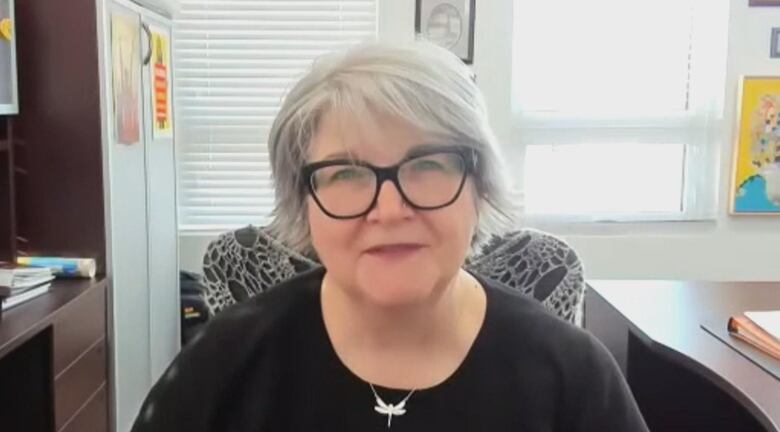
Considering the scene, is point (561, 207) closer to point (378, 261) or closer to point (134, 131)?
point (134, 131)

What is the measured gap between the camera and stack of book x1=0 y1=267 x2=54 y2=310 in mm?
2078

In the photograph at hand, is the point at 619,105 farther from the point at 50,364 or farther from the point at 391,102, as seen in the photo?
the point at 391,102

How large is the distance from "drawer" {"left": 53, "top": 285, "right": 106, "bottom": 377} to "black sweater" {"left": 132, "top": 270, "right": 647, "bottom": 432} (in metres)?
1.12

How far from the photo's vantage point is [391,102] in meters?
0.98

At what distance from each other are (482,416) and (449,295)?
0.49ft

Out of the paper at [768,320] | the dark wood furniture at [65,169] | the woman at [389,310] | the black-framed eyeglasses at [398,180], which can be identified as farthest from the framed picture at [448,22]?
the black-framed eyeglasses at [398,180]

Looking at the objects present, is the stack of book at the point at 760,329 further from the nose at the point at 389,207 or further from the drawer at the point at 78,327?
the drawer at the point at 78,327

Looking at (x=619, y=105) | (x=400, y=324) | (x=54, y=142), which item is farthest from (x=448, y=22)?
(x=400, y=324)

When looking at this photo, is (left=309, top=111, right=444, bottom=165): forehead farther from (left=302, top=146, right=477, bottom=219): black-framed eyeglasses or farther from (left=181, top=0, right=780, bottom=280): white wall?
(left=181, top=0, right=780, bottom=280): white wall

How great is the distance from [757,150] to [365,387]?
9.05ft

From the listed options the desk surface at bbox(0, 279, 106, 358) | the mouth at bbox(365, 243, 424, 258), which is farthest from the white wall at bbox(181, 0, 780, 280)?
the mouth at bbox(365, 243, 424, 258)

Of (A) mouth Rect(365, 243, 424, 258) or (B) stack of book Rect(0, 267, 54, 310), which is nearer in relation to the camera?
(A) mouth Rect(365, 243, 424, 258)

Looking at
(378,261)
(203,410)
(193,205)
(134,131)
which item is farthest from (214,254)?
(193,205)

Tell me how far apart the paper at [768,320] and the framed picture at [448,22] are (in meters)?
1.82
